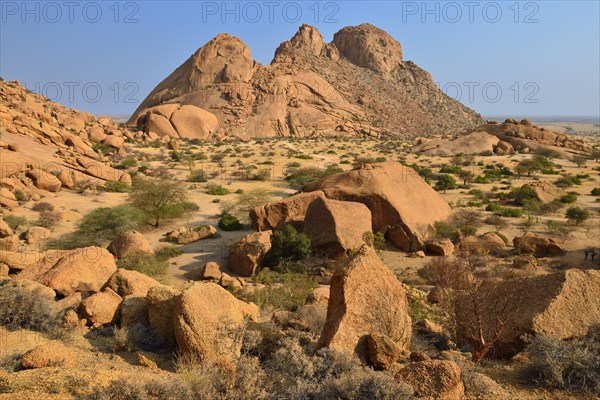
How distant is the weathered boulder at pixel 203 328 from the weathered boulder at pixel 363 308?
1.33 m

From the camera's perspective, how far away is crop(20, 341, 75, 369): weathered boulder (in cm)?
560

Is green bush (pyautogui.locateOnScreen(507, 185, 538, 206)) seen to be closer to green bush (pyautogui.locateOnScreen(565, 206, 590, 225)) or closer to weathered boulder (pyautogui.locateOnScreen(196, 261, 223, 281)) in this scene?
green bush (pyautogui.locateOnScreen(565, 206, 590, 225))

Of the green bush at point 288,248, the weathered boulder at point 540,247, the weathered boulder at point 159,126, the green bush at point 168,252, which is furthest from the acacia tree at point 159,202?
the weathered boulder at point 159,126

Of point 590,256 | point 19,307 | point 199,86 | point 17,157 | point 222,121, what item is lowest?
point 590,256

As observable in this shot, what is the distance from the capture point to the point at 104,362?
248 inches

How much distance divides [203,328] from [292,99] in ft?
197

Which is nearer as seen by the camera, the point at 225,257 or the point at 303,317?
the point at 303,317

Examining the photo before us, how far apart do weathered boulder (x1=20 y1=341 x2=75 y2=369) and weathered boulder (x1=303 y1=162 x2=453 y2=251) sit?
11888mm

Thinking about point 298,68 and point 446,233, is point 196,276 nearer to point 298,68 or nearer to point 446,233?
point 446,233

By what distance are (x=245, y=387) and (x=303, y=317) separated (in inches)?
120

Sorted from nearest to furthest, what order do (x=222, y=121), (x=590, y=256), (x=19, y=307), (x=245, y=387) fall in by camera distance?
(x=245, y=387)
(x=19, y=307)
(x=590, y=256)
(x=222, y=121)

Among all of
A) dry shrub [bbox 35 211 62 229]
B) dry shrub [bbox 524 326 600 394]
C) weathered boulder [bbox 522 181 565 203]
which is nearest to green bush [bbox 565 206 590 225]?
weathered boulder [bbox 522 181 565 203]

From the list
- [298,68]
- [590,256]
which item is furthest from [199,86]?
[590,256]

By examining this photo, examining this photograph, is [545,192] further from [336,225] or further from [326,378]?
[326,378]
